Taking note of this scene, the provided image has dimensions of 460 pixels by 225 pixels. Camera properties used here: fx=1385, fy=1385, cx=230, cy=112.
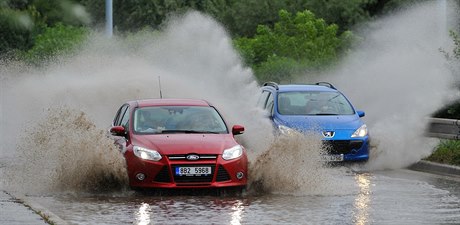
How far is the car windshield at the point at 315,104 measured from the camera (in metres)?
25.0

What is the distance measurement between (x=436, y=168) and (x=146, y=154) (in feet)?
22.7

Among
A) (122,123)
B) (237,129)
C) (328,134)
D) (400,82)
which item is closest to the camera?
(237,129)

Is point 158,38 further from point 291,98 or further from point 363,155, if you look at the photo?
point 363,155

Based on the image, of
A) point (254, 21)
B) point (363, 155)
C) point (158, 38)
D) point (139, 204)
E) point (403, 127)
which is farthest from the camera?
point (254, 21)

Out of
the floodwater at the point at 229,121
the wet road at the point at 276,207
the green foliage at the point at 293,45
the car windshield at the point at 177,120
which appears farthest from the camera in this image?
the green foliage at the point at 293,45

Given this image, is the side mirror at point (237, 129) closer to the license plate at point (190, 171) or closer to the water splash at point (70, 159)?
the license plate at point (190, 171)

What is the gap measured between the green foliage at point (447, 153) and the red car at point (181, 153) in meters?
5.44

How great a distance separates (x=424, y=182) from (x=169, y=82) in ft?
29.9

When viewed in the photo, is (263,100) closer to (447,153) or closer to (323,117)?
(323,117)

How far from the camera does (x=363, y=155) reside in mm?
23953

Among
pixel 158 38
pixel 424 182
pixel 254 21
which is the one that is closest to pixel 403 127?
pixel 424 182

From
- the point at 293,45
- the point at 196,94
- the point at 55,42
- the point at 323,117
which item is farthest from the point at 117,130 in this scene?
the point at 55,42

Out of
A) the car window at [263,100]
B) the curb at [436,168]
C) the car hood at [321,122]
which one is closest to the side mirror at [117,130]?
the car hood at [321,122]

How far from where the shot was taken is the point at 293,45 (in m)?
41.8
